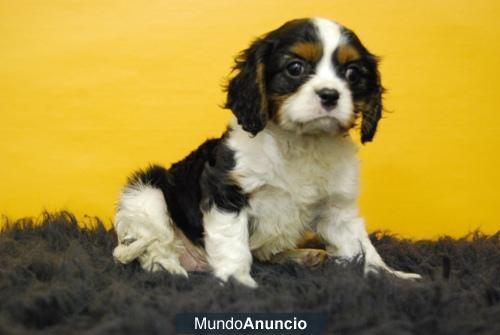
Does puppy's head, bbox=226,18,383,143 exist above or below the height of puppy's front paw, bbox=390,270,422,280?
above

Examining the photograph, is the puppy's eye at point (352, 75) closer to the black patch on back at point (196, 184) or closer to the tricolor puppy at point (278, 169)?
the tricolor puppy at point (278, 169)

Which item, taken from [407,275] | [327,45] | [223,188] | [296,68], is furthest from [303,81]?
[407,275]

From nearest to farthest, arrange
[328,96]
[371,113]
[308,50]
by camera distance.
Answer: [328,96] → [308,50] → [371,113]

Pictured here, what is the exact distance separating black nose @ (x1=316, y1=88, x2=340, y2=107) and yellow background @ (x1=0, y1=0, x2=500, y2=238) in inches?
71.6

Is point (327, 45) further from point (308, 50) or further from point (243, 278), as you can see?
point (243, 278)

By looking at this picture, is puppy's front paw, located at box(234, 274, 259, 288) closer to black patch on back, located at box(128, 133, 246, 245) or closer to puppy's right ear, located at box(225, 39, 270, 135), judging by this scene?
black patch on back, located at box(128, 133, 246, 245)

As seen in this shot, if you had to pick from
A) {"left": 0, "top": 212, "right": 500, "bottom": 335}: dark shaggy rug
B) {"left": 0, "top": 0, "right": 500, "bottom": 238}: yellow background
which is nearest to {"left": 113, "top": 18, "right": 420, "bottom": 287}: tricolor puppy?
{"left": 0, "top": 212, "right": 500, "bottom": 335}: dark shaggy rug

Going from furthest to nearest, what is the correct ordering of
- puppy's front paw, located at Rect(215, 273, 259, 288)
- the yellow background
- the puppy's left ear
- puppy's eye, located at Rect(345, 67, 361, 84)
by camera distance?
the yellow background
the puppy's left ear
puppy's eye, located at Rect(345, 67, 361, 84)
puppy's front paw, located at Rect(215, 273, 259, 288)

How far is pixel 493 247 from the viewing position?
3.40m

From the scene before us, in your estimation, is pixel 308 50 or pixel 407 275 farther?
pixel 407 275

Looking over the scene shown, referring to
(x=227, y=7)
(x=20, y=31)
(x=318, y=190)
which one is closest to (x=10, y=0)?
(x=20, y=31)

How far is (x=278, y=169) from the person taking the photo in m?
2.83

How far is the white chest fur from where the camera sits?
9.27ft

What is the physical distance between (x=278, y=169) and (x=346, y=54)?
61 centimetres
